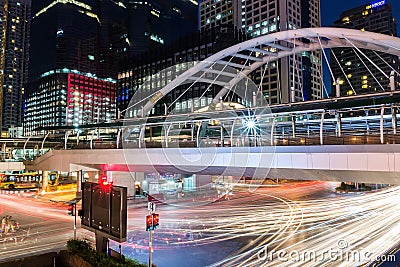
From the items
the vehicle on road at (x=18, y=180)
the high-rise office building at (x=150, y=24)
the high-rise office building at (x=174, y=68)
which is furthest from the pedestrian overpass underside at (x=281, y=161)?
the high-rise office building at (x=150, y=24)

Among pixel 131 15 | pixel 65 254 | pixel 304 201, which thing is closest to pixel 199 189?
pixel 304 201

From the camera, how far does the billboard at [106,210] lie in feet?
35.6

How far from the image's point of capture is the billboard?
10.8 m

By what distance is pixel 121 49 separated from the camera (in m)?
135

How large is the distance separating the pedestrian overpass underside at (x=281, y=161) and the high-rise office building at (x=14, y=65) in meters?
133

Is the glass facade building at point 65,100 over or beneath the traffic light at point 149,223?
over

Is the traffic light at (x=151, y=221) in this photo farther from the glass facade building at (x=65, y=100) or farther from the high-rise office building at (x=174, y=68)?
the glass facade building at (x=65, y=100)

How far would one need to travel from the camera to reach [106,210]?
11.6 meters

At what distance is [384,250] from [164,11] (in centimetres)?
12987

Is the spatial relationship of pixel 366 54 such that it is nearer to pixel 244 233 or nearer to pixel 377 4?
pixel 377 4

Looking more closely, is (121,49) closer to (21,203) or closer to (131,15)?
(131,15)

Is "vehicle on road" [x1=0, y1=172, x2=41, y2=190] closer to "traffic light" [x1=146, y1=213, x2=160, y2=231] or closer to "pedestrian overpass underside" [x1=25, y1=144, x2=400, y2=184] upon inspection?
"pedestrian overpass underside" [x1=25, y1=144, x2=400, y2=184]

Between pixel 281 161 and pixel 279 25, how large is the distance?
2988 inches

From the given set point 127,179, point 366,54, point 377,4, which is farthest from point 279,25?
point 377,4
